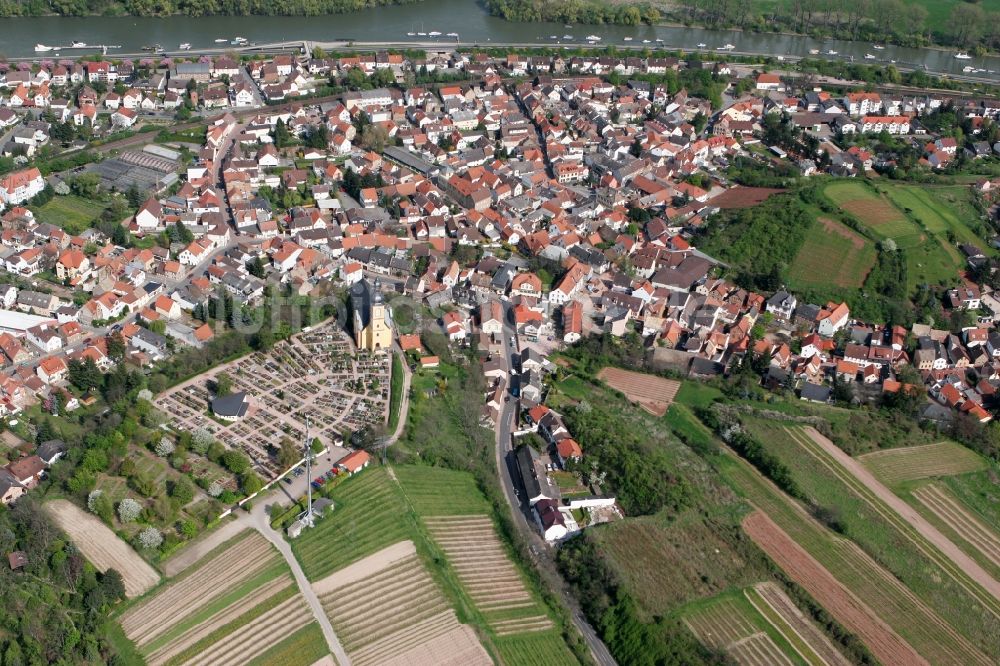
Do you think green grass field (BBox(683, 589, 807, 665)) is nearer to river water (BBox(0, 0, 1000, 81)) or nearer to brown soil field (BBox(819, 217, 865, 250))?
brown soil field (BBox(819, 217, 865, 250))

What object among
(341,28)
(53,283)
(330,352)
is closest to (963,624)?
(330,352)

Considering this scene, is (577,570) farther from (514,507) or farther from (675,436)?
(675,436)

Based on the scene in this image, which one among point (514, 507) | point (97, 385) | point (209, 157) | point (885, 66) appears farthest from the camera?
point (885, 66)

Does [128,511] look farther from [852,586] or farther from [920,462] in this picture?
[920,462]

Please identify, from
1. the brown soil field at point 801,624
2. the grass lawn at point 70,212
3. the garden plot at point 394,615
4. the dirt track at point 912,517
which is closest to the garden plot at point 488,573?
the garden plot at point 394,615

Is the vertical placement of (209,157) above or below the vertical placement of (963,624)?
above

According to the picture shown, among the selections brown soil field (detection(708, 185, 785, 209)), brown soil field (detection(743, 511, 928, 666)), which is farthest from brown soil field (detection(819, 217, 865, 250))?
brown soil field (detection(743, 511, 928, 666))

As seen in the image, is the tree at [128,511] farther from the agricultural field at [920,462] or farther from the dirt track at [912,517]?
the agricultural field at [920,462]
